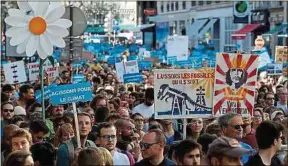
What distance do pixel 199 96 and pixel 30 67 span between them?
9.76 metres

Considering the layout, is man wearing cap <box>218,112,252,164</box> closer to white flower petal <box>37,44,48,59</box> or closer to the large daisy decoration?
the large daisy decoration

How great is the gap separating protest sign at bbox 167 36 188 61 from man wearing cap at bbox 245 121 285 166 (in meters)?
18.8

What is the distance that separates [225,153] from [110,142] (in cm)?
208

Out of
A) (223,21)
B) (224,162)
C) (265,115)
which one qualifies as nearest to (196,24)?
(223,21)

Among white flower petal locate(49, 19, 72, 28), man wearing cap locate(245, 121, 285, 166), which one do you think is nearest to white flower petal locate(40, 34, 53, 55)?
white flower petal locate(49, 19, 72, 28)

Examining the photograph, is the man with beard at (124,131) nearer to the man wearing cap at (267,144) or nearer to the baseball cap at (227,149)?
the man wearing cap at (267,144)

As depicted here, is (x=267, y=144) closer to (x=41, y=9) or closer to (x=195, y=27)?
(x=41, y=9)

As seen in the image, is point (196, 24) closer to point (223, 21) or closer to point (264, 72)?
point (223, 21)

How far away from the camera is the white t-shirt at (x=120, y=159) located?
295 inches

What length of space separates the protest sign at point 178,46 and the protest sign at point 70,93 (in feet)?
54.8

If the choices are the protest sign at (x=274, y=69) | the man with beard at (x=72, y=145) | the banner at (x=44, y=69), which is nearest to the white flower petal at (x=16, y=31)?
the man with beard at (x=72, y=145)

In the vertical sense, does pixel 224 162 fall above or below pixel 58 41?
below

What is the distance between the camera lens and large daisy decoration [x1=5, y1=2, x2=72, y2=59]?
9641 millimetres

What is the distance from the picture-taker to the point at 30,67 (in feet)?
60.3
